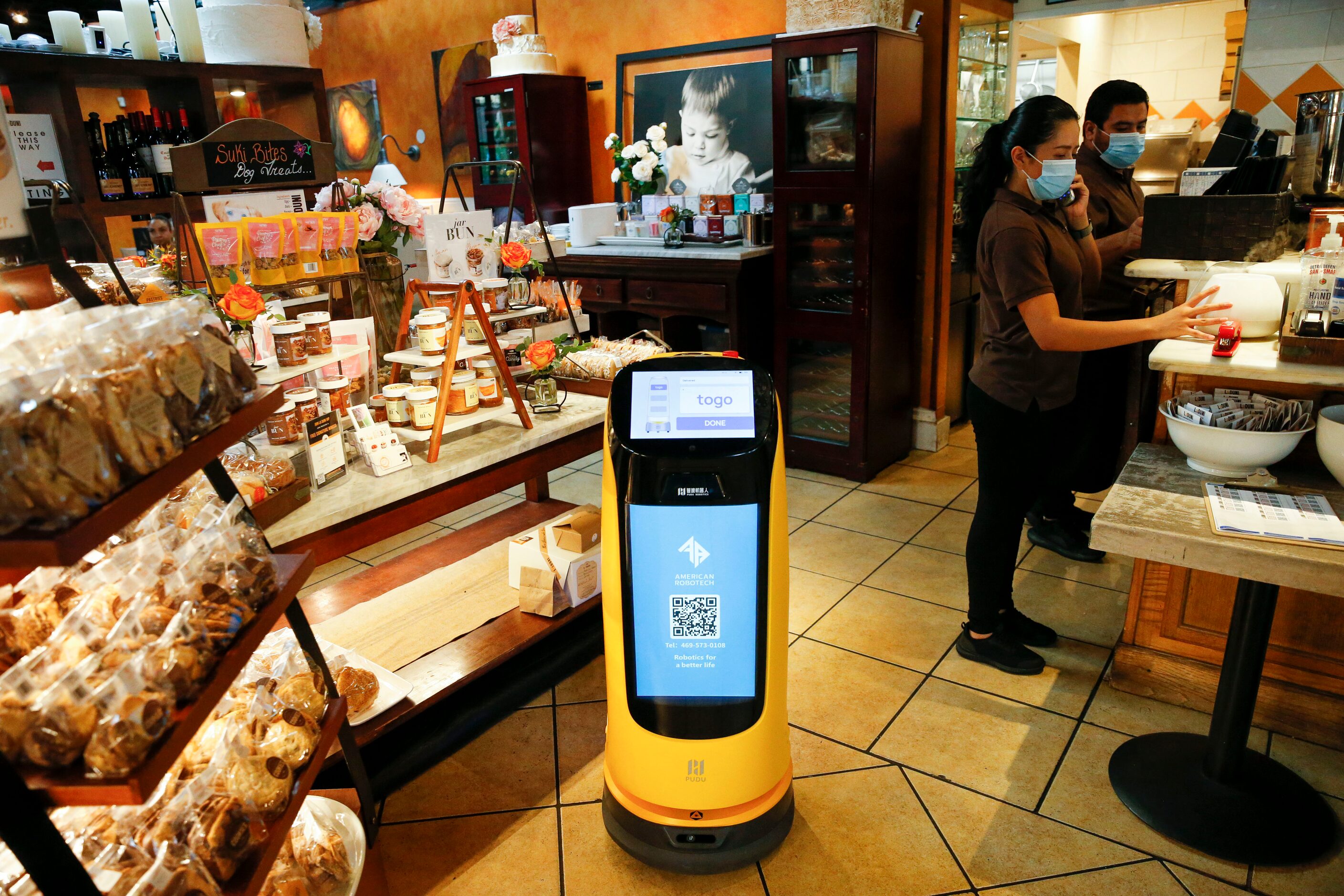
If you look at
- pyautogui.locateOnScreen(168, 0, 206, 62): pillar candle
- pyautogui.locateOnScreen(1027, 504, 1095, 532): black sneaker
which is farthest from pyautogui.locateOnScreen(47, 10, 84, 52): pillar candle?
pyautogui.locateOnScreen(1027, 504, 1095, 532): black sneaker

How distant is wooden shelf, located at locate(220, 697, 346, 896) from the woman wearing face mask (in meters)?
1.84

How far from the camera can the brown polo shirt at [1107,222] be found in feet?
10.4

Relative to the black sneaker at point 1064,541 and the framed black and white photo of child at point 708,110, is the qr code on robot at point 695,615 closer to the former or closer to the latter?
the black sneaker at point 1064,541

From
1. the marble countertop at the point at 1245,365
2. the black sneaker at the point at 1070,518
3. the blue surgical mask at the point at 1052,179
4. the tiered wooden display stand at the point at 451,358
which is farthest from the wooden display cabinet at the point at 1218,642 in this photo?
the tiered wooden display stand at the point at 451,358

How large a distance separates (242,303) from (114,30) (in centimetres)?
232

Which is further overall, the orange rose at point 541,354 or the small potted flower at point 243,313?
the orange rose at point 541,354

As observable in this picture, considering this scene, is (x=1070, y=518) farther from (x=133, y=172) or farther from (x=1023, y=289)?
(x=133, y=172)

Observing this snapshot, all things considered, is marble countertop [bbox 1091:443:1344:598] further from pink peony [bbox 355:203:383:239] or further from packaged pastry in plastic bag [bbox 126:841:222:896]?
pink peony [bbox 355:203:383:239]

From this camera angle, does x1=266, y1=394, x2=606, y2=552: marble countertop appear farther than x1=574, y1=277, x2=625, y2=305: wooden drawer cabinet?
No

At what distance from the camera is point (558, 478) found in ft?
15.4

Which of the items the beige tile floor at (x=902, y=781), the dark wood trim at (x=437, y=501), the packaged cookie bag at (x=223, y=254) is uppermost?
the packaged cookie bag at (x=223, y=254)

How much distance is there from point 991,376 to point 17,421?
2.26 m

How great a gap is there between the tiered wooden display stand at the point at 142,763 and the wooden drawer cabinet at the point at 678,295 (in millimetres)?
3346

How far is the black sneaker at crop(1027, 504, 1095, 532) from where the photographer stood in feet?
11.6
